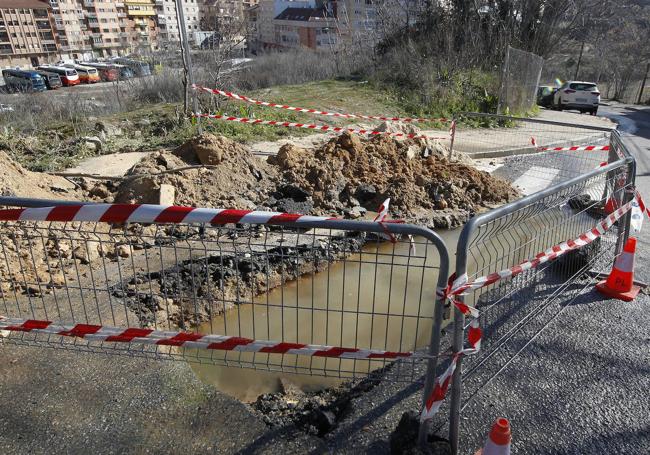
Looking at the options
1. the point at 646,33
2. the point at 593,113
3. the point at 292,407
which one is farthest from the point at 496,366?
the point at 646,33

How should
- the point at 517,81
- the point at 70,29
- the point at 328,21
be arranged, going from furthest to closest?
the point at 70,29, the point at 328,21, the point at 517,81

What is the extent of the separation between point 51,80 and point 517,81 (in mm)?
43916

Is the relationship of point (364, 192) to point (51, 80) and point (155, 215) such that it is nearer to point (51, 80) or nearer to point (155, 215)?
point (155, 215)

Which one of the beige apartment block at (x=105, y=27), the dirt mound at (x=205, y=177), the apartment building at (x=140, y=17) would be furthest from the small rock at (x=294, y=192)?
the apartment building at (x=140, y=17)

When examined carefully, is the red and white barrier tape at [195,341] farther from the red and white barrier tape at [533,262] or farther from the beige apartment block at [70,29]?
the beige apartment block at [70,29]

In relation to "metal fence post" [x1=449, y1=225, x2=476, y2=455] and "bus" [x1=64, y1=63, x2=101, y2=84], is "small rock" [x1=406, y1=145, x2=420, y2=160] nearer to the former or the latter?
"metal fence post" [x1=449, y1=225, x2=476, y2=455]

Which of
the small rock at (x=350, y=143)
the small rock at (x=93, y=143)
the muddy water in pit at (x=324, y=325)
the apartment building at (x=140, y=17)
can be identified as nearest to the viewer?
the muddy water in pit at (x=324, y=325)

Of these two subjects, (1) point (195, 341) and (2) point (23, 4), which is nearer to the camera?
(1) point (195, 341)

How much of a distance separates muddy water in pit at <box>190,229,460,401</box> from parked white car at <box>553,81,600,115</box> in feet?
63.7

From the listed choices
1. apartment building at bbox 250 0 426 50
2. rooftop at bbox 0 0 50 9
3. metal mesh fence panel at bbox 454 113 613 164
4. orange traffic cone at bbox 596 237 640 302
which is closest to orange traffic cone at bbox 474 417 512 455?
orange traffic cone at bbox 596 237 640 302

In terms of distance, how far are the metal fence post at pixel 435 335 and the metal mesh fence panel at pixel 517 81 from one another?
15.8 meters

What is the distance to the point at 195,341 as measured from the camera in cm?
322

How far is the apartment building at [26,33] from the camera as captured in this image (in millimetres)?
66250

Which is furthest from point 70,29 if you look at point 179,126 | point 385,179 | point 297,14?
point 385,179
